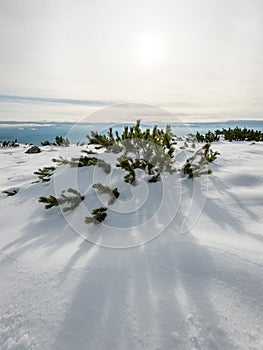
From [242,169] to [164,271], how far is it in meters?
2.97

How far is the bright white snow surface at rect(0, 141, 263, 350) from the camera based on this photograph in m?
1.17

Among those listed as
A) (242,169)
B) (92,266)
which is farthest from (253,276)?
(242,169)

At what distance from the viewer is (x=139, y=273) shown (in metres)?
1.56

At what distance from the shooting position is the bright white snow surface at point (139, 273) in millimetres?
1173

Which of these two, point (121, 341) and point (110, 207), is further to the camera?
point (110, 207)

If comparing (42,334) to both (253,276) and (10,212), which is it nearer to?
Result: (253,276)

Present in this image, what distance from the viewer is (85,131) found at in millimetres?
3844

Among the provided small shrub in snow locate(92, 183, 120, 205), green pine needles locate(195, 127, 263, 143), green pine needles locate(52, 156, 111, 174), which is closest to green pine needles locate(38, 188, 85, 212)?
small shrub in snow locate(92, 183, 120, 205)

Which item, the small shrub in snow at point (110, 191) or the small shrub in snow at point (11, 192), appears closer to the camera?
the small shrub in snow at point (110, 191)

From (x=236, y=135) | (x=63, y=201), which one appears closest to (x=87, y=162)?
(x=63, y=201)

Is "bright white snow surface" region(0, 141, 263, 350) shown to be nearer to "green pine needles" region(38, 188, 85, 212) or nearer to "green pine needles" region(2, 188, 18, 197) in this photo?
"green pine needles" region(38, 188, 85, 212)

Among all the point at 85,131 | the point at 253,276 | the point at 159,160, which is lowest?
the point at 253,276

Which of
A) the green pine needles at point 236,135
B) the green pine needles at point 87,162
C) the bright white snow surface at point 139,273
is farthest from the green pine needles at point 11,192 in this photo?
the green pine needles at point 236,135

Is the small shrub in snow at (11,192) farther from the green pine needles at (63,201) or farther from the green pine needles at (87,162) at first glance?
the green pine needles at (63,201)
